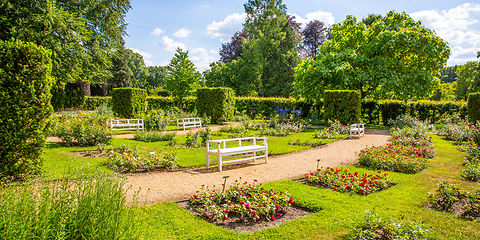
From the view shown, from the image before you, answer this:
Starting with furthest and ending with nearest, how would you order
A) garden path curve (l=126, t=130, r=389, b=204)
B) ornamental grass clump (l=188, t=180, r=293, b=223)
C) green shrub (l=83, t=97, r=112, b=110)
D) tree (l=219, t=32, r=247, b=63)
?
tree (l=219, t=32, r=247, b=63) → green shrub (l=83, t=97, r=112, b=110) → garden path curve (l=126, t=130, r=389, b=204) → ornamental grass clump (l=188, t=180, r=293, b=223)

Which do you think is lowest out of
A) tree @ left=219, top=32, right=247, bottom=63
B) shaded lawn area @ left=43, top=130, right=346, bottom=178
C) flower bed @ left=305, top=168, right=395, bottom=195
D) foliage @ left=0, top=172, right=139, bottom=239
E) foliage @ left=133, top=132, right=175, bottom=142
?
flower bed @ left=305, top=168, right=395, bottom=195

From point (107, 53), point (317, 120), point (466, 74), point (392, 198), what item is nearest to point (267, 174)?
point (392, 198)

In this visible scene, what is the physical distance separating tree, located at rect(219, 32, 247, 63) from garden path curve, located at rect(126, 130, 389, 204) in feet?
112

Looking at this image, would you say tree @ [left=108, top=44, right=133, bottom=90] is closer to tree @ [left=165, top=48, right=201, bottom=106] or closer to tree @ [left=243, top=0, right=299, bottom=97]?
tree @ [left=243, top=0, right=299, bottom=97]

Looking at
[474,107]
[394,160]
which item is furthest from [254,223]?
[474,107]

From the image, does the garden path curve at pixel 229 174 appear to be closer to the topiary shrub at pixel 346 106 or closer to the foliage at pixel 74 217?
the foliage at pixel 74 217

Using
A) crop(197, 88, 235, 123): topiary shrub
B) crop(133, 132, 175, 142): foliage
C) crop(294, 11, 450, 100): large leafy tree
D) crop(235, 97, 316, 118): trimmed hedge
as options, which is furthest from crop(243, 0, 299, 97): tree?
crop(133, 132, 175, 142): foliage

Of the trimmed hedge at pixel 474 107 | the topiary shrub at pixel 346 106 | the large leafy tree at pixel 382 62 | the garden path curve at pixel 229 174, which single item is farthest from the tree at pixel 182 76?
the trimmed hedge at pixel 474 107

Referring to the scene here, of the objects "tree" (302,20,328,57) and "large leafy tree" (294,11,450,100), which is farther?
"tree" (302,20,328,57)

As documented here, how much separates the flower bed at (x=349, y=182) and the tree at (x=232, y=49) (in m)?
37.0

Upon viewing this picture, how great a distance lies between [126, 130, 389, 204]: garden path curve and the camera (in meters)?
5.84

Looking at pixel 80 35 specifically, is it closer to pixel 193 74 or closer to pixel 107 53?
pixel 107 53

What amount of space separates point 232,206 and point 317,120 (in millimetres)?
17028

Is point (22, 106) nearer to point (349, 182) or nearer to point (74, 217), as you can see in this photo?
point (74, 217)
